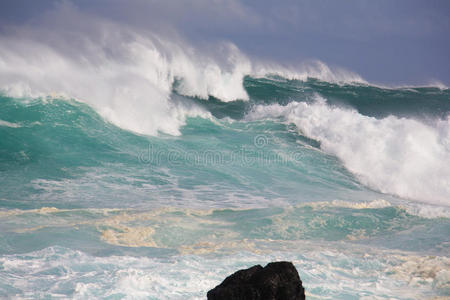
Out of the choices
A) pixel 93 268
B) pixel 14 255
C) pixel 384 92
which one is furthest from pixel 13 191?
pixel 384 92

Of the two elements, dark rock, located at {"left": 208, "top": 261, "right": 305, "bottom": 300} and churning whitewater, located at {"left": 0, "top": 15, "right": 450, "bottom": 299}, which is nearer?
dark rock, located at {"left": 208, "top": 261, "right": 305, "bottom": 300}

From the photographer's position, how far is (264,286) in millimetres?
Result: 2582

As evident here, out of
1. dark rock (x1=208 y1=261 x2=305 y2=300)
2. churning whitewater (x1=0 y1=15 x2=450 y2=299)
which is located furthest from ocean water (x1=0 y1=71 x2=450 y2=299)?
dark rock (x1=208 y1=261 x2=305 y2=300)

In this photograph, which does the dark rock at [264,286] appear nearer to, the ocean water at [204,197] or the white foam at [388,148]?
the ocean water at [204,197]

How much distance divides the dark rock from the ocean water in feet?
5.52

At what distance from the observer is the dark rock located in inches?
101

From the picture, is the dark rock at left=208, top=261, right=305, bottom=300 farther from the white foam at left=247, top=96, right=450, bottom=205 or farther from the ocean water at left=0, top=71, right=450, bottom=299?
the white foam at left=247, top=96, right=450, bottom=205

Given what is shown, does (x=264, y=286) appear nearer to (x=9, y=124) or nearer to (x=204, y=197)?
(x=204, y=197)

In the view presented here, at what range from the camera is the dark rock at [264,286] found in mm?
2572

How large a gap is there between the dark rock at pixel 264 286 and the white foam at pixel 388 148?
9.04 metres

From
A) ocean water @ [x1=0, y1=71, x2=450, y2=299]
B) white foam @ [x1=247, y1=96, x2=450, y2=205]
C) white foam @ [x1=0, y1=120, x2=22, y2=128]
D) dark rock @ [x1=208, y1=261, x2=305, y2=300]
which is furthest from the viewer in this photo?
white foam @ [x1=0, y1=120, x2=22, y2=128]

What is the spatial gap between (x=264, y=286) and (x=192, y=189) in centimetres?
707

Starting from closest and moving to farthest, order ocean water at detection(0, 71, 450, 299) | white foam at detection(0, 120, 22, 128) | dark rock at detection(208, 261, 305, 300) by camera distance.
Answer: dark rock at detection(208, 261, 305, 300) → ocean water at detection(0, 71, 450, 299) → white foam at detection(0, 120, 22, 128)

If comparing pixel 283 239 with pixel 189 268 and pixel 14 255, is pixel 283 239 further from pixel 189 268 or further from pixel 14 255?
pixel 14 255
